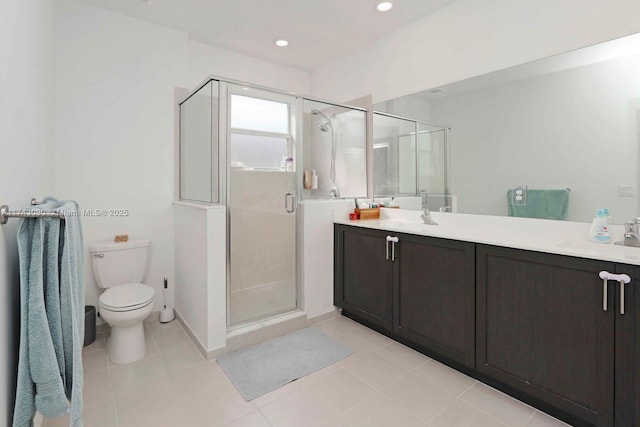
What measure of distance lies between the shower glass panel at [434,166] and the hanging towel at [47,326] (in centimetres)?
242

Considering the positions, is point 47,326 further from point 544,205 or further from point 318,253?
point 544,205

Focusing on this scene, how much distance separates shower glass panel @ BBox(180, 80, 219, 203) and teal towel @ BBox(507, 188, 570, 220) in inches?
83.8

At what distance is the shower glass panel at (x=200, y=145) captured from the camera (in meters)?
2.39

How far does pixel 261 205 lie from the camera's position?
8.48 feet

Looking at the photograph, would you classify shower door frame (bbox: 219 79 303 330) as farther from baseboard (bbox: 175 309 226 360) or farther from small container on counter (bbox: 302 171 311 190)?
baseboard (bbox: 175 309 226 360)

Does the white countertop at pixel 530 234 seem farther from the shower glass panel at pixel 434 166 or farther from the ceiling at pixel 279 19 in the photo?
the ceiling at pixel 279 19

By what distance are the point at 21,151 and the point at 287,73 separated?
9.97ft

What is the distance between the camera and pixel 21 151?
4.09 feet

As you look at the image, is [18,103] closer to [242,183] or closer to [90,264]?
[242,183]

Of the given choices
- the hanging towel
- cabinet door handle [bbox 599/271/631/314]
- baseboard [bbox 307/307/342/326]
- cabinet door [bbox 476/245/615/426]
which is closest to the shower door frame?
baseboard [bbox 307/307/342/326]

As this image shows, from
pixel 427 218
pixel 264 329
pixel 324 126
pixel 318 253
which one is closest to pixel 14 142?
pixel 264 329

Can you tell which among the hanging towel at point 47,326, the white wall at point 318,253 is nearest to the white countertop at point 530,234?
the white wall at point 318,253

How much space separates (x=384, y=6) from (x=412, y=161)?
1.26 metres

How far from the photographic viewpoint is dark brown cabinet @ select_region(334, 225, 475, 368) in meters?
2.01
